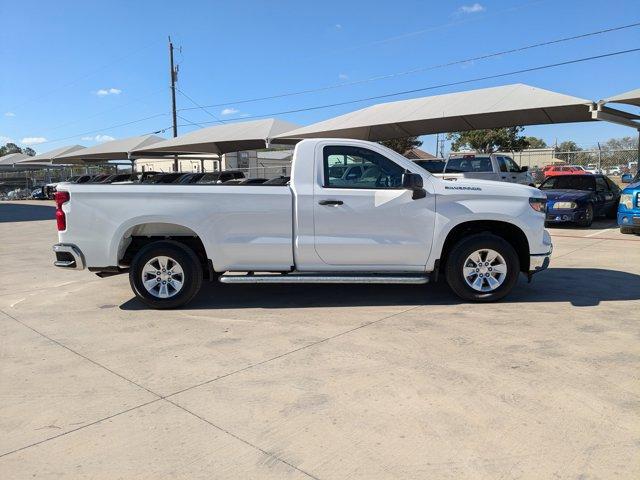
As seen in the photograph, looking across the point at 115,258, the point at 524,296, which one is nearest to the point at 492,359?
the point at 524,296

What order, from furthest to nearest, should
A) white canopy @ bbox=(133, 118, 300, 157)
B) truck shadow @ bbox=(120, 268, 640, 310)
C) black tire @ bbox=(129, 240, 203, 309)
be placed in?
white canopy @ bbox=(133, 118, 300, 157)
truck shadow @ bbox=(120, 268, 640, 310)
black tire @ bbox=(129, 240, 203, 309)

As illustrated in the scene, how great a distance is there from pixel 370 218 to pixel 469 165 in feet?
39.5

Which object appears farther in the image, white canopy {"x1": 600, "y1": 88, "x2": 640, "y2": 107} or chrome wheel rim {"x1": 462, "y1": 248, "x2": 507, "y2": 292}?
white canopy {"x1": 600, "y1": 88, "x2": 640, "y2": 107}

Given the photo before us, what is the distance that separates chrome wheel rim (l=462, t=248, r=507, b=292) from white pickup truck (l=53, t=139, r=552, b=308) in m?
0.01

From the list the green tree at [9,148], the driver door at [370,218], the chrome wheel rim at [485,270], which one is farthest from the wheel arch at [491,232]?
the green tree at [9,148]

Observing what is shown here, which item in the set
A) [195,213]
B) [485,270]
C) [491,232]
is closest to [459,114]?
[491,232]

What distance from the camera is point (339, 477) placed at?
→ 2.86 m

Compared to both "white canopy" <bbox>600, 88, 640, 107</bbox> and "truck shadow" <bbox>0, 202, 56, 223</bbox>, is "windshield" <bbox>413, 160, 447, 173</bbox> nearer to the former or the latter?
"white canopy" <bbox>600, 88, 640, 107</bbox>

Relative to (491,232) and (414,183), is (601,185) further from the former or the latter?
(414,183)

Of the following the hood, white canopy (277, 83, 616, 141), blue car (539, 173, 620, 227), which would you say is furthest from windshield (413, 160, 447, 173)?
the hood

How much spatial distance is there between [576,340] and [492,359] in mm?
1043

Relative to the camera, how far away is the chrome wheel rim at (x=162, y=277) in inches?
241

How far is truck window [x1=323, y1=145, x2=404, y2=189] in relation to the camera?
6.09 metres

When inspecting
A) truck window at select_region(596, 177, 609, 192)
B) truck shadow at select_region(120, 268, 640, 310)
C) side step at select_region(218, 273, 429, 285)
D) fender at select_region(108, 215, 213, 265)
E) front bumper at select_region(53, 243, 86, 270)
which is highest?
truck window at select_region(596, 177, 609, 192)
